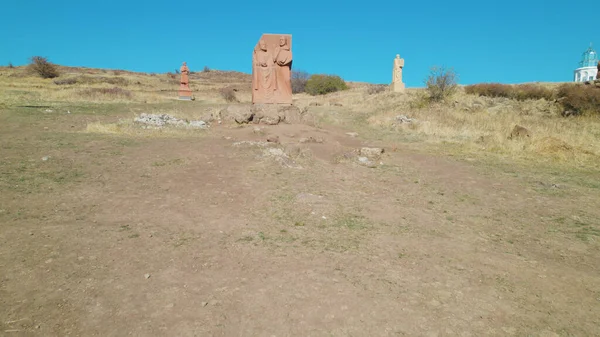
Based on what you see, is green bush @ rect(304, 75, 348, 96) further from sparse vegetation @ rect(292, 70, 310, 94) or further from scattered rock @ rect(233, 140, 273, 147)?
scattered rock @ rect(233, 140, 273, 147)

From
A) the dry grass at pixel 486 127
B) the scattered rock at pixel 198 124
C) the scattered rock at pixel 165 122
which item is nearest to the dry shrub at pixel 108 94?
the scattered rock at pixel 165 122

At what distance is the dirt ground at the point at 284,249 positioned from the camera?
2.64m

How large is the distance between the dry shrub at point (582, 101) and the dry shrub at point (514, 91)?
9.44 feet

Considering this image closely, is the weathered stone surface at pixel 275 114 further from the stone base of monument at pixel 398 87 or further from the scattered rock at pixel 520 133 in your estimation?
the stone base of monument at pixel 398 87

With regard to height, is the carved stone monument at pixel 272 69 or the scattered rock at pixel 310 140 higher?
the carved stone monument at pixel 272 69

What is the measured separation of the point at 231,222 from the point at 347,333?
7.61 ft

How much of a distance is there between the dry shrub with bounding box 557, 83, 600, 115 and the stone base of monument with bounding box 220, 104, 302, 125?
1195 centimetres

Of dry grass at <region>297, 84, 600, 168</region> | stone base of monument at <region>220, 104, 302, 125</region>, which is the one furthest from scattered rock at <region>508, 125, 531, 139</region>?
stone base of monument at <region>220, 104, 302, 125</region>

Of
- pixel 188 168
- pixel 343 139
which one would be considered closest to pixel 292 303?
pixel 188 168

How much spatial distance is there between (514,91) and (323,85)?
64.2 ft

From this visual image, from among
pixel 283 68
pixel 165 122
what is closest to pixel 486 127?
pixel 283 68

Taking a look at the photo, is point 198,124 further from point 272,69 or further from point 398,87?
point 398,87

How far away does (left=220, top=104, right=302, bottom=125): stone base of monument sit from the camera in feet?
38.7

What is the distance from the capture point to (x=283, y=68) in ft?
41.8
